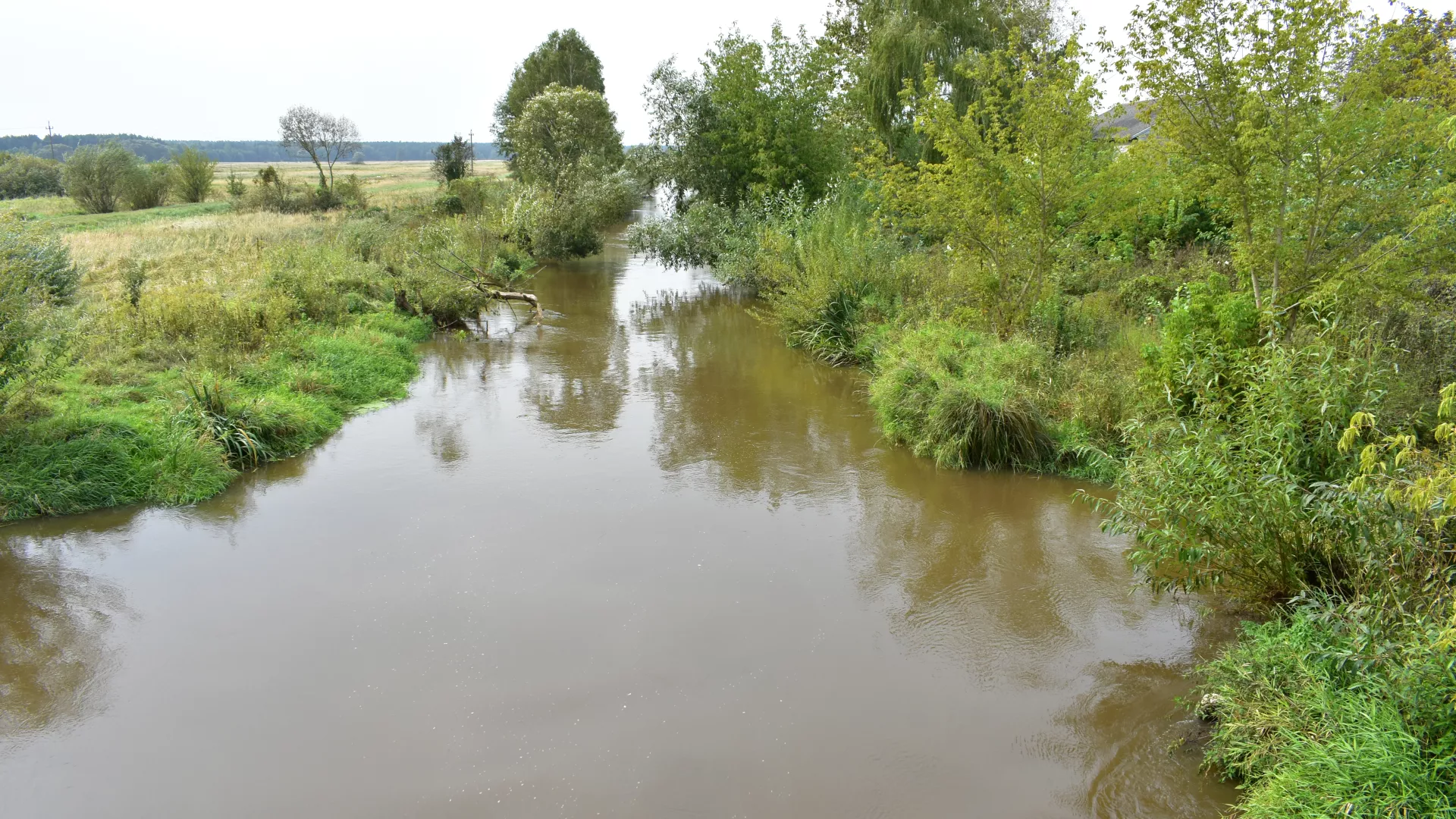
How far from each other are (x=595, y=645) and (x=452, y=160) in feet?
127

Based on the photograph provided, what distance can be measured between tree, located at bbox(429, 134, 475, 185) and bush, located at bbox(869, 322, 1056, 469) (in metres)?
32.6

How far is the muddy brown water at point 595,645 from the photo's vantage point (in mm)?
4977

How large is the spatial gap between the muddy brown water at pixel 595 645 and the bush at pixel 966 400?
360mm

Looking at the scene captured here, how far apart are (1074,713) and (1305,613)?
147 cm

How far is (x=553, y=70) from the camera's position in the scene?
4459cm

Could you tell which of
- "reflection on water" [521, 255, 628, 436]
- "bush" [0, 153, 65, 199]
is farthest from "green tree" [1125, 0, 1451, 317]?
"bush" [0, 153, 65, 199]

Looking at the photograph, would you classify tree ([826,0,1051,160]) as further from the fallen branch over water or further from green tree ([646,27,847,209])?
the fallen branch over water

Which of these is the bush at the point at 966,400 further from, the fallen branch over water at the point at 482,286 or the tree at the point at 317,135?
the tree at the point at 317,135

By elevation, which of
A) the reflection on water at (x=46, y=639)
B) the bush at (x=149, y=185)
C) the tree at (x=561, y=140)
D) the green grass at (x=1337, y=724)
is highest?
the tree at (x=561, y=140)

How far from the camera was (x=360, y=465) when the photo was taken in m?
10.1

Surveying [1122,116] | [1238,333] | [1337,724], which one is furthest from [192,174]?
[1337,724]

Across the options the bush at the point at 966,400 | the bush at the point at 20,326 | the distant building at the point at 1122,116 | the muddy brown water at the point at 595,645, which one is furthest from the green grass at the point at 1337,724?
the bush at the point at 20,326

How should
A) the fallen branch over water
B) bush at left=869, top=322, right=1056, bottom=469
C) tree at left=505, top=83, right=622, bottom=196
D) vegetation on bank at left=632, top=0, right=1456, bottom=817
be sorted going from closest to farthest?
vegetation on bank at left=632, top=0, right=1456, bottom=817
bush at left=869, top=322, right=1056, bottom=469
the fallen branch over water
tree at left=505, top=83, right=622, bottom=196

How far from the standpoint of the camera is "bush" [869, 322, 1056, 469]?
965 centimetres
